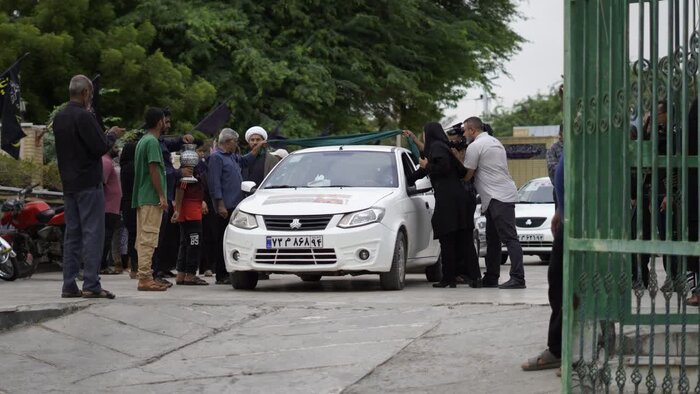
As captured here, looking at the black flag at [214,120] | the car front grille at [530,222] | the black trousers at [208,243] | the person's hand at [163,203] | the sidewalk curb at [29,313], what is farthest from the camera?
the car front grille at [530,222]

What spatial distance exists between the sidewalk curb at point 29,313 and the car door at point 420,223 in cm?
452

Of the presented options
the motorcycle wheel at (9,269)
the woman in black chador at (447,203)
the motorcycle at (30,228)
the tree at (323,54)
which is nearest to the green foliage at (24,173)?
the motorcycle at (30,228)

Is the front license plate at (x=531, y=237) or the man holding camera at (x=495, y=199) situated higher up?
the man holding camera at (x=495, y=199)

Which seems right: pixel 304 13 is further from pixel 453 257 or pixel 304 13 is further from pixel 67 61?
pixel 453 257

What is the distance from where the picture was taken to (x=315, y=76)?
111 feet

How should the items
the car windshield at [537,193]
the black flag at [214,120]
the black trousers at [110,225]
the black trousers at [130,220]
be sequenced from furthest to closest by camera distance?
the car windshield at [537,193] < the black flag at [214,120] < the black trousers at [110,225] < the black trousers at [130,220]

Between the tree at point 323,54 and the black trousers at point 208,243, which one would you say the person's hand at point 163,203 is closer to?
the black trousers at point 208,243

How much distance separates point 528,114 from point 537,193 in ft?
306

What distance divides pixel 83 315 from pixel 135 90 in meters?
21.7

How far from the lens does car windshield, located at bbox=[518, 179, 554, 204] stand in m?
24.7

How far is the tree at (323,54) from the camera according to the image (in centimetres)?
3369

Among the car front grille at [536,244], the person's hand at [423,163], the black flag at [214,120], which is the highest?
the black flag at [214,120]

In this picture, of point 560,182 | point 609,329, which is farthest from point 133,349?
point 609,329

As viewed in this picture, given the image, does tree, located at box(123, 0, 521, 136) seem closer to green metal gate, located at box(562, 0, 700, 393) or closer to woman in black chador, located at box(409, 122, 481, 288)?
woman in black chador, located at box(409, 122, 481, 288)
